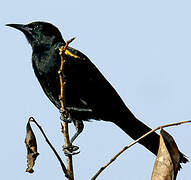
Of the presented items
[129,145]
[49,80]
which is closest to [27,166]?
[129,145]

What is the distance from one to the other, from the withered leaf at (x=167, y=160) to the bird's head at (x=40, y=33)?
3612 mm

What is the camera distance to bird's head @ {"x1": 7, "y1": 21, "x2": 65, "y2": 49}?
20.6ft

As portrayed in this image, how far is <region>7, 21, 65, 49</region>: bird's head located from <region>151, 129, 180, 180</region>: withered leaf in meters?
3.61

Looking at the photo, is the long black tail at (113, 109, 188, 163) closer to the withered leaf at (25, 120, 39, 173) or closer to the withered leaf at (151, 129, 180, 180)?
the withered leaf at (25, 120, 39, 173)

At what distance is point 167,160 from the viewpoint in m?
2.77

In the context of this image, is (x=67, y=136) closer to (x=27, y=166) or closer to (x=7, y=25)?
(x=27, y=166)

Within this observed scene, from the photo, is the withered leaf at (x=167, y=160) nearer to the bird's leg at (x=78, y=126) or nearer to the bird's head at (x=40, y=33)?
the bird's leg at (x=78, y=126)

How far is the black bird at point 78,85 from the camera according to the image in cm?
573

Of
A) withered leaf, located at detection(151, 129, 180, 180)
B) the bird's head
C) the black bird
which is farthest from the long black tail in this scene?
withered leaf, located at detection(151, 129, 180, 180)

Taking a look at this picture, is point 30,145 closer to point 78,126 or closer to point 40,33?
point 78,126

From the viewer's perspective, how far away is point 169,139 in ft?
9.41

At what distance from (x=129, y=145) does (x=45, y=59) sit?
129 inches

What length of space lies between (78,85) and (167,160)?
3.26m

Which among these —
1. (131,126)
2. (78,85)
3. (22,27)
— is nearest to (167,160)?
(78,85)
